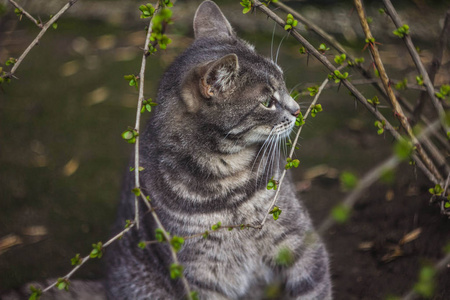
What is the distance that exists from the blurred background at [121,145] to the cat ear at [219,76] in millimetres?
740

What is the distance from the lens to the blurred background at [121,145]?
2.70 m

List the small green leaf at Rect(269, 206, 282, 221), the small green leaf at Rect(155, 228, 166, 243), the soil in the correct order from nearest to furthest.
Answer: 1. the small green leaf at Rect(155, 228, 166, 243)
2. the small green leaf at Rect(269, 206, 282, 221)
3. the soil

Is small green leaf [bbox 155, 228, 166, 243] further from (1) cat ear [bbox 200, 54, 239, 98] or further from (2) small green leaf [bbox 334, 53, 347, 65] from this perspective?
(2) small green leaf [bbox 334, 53, 347, 65]

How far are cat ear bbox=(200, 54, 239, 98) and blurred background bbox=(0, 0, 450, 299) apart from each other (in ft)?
2.43

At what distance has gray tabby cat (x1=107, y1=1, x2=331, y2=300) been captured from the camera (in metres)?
1.89

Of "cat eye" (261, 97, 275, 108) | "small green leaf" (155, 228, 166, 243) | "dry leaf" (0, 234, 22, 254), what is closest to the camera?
"small green leaf" (155, 228, 166, 243)

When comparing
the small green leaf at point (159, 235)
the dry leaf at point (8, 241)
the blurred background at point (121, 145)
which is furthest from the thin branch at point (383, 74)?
the dry leaf at point (8, 241)

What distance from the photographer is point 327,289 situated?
2.28 metres

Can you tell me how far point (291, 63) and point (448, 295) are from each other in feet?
7.09

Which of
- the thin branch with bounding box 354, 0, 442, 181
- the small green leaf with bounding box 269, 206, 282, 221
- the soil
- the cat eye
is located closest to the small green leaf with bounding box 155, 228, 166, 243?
the small green leaf with bounding box 269, 206, 282, 221

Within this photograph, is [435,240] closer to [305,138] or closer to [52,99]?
[305,138]

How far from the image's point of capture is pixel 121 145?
3.57 meters

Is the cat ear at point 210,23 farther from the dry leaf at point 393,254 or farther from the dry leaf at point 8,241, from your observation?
the dry leaf at point 8,241

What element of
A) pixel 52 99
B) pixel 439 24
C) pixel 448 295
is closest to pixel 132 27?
pixel 52 99
